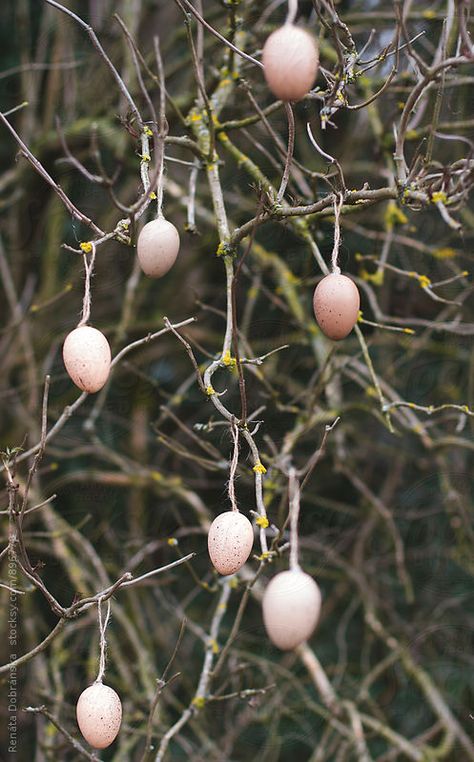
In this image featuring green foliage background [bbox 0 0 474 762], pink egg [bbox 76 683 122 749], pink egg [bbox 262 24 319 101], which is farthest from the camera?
green foliage background [bbox 0 0 474 762]

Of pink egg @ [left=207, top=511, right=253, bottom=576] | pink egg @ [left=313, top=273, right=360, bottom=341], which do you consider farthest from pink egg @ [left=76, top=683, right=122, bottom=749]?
pink egg @ [left=313, top=273, right=360, bottom=341]

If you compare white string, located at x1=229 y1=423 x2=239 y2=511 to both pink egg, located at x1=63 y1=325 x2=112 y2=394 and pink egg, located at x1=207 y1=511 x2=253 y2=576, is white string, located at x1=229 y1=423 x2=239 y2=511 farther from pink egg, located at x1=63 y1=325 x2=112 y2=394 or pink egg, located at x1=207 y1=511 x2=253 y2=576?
pink egg, located at x1=63 y1=325 x2=112 y2=394

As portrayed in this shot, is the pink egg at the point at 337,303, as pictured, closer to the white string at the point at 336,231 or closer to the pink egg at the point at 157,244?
the white string at the point at 336,231

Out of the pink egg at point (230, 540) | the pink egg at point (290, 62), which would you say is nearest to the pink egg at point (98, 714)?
the pink egg at point (230, 540)

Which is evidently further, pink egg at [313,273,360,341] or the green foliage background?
the green foliage background

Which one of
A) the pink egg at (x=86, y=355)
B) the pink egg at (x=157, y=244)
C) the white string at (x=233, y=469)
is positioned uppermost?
the pink egg at (x=157, y=244)

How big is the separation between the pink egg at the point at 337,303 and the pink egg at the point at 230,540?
0.22m

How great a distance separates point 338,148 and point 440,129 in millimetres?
494

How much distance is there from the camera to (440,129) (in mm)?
1383

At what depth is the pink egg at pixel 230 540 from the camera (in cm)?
73

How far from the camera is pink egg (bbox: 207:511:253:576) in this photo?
2.38 ft

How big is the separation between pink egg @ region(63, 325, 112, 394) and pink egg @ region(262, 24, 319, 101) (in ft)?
0.94

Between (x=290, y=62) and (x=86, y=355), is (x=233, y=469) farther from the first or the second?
(x=290, y=62)

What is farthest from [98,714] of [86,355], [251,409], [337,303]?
[251,409]
